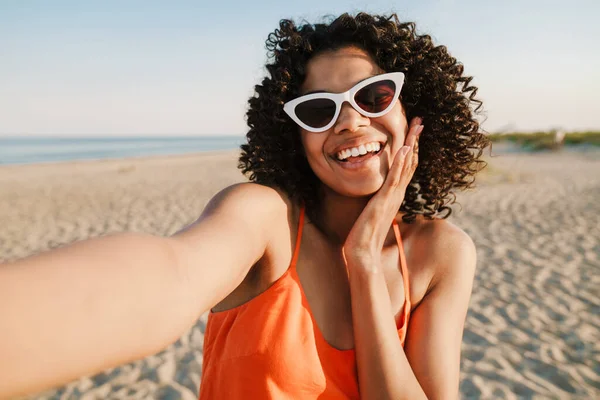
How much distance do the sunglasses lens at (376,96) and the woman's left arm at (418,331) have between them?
65 cm

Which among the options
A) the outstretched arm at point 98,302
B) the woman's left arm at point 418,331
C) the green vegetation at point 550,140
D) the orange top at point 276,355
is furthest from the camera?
the green vegetation at point 550,140

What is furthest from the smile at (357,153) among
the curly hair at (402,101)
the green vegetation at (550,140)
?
the green vegetation at (550,140)

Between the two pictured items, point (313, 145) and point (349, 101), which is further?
point (313, 145)

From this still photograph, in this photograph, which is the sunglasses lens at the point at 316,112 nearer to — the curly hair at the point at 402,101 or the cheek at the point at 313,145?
the cheek at the point at 313,145

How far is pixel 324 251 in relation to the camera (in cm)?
195

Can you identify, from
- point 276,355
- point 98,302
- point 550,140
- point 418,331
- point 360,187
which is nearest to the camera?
point 98,302

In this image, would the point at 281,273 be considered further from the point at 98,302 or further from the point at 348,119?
the point at 98,302

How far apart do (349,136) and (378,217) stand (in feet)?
1.21

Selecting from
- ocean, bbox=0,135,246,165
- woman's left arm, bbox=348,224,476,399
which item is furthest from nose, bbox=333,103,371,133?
ocean, bbox=0,135,246,165

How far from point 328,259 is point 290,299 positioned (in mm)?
410

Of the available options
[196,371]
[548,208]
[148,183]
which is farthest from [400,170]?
[148,183]

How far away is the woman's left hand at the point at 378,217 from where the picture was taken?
1.79 m

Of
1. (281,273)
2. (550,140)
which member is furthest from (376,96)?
(550,140)

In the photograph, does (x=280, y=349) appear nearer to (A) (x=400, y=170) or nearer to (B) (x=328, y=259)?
(B) (x=328, y=259)
